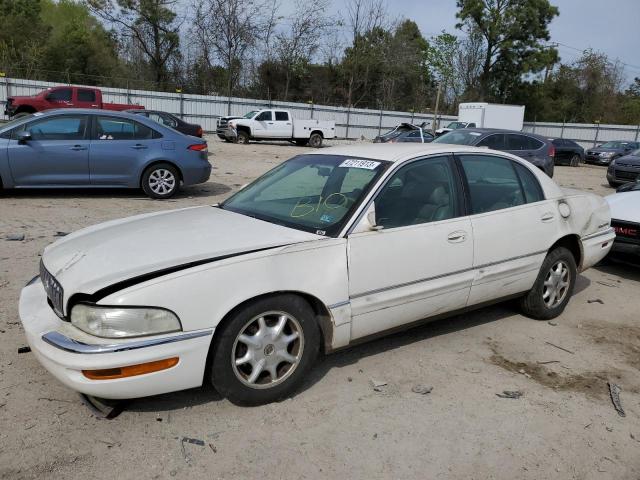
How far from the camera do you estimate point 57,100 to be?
2052cm

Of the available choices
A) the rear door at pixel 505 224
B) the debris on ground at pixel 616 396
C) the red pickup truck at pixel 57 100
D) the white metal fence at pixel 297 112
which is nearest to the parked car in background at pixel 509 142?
the rear door at pixel 505 224

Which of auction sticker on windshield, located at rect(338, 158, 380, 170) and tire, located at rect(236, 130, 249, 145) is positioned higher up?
auction sticker on windshield, located at rect(338, 158, 380, 170)

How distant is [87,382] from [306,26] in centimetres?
4544

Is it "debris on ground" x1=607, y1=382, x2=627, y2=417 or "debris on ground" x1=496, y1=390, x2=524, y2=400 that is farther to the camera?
"debris on ground" x1=496, y1=390, x2=524, y2=400

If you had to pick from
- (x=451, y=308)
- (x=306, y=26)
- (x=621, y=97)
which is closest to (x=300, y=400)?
(x=451, y=308)

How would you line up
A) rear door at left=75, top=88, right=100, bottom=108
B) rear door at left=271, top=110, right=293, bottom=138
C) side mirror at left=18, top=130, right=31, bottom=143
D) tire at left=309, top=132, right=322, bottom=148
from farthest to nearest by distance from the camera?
tire at left=309, top=132, right=322, bottom=148
rear door at left=271, top=110, right=293, bottom=138
rear door at left=75, top=88, right=100, bottom=108
side mirror at left=18, top=130, right=31, bottom=143

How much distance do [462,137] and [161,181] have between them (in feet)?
23.1

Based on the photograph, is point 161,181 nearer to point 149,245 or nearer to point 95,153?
point 95,153

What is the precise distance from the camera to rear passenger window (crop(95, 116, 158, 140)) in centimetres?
905

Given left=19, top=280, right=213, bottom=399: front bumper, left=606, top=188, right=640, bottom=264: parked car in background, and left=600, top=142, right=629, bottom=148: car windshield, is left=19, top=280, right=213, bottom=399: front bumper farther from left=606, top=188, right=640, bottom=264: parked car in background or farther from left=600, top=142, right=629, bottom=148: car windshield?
left=600, top=142, right=629, bottom=148: car windshield

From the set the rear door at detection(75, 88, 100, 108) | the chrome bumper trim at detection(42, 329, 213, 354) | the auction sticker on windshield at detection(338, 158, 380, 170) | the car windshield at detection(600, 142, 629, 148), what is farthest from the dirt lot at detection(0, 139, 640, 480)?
the car windshield at detection(600, 142, 629, 148)

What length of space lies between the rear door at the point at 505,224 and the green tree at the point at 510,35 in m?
48.3

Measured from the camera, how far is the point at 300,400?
3277 mm

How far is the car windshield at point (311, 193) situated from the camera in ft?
11.6
